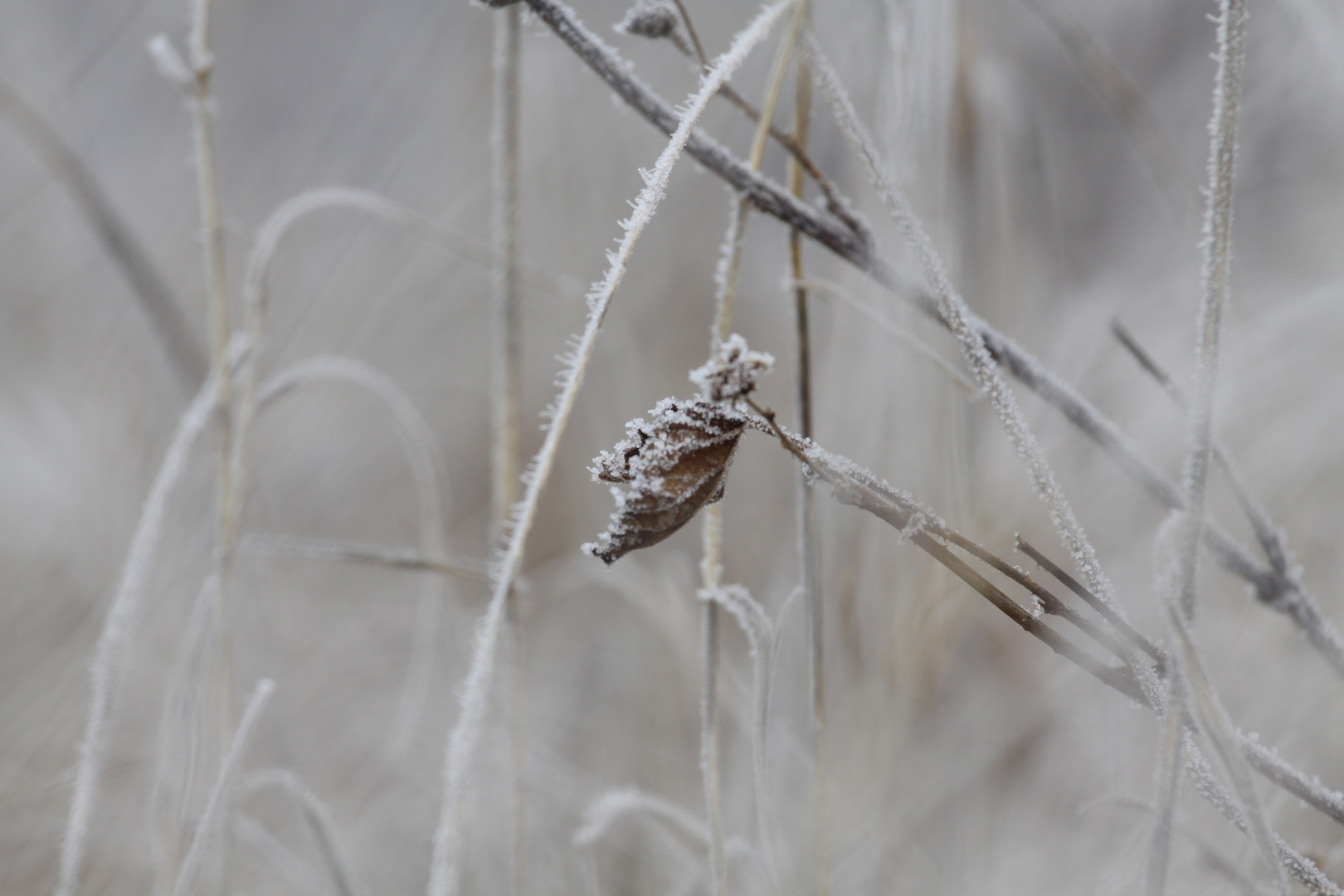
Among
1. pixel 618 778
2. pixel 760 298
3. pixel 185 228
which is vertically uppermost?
pixel 185 228

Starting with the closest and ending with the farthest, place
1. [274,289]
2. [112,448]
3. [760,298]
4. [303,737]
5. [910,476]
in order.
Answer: [910,476], [303,737], [112,448], [760,298], [274,289]

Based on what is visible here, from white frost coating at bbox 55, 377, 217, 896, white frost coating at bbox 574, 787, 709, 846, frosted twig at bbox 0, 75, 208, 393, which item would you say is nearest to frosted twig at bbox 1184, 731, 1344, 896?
white frost coating at bbox 574, 787, 709, 846

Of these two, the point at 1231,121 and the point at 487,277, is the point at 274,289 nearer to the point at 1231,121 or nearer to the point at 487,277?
the point at 487,277

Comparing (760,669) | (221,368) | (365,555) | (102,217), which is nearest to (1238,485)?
(760,669)

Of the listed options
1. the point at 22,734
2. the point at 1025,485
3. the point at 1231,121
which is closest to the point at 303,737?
the point at 22,734

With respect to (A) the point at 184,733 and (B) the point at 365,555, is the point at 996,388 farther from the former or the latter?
(A) the point at 184,733

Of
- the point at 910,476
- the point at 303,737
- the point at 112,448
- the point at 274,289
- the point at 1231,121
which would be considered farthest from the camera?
the point at 274,289
